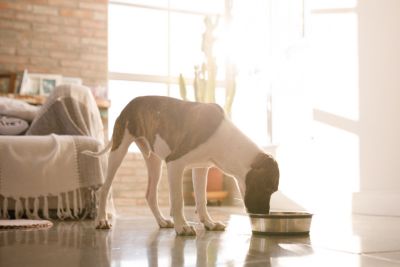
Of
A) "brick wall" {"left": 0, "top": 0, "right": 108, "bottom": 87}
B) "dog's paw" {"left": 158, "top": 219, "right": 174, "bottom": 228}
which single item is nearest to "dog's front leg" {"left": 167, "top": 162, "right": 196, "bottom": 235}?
"dog's paw" {"left": 158, "top": 219, "right": 174, "bottom": 228}

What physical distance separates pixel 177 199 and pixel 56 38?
4.54 m

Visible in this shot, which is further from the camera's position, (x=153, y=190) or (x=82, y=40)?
(x=82, y=40)

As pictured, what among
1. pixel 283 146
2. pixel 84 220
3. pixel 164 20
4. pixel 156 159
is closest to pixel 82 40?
pixel 164 20

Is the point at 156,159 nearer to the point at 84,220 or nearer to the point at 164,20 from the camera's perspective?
the point at 84,220

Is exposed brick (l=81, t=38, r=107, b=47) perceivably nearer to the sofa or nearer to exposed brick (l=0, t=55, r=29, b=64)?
exposed brick (l=0, t=55, r=29, b=64)

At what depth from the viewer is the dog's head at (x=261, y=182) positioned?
214 centimetres

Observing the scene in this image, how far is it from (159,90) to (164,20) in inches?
35.7

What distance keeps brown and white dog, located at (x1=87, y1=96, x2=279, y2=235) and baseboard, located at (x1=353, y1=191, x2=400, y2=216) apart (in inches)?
61.1

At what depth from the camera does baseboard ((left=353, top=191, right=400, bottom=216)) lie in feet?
11.4

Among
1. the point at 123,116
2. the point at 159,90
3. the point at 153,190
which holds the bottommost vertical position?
the point at 153,190

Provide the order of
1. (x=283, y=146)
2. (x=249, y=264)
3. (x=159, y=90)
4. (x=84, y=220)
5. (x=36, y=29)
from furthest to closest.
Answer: (x=159, y=90) < (x=36, y=29) < (x=283, y=146) < (x=84, y=220) < (x=249, y=264)

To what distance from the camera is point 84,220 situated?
10.8 ft

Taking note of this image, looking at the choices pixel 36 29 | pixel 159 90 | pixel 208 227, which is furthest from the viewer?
pixel 159 90

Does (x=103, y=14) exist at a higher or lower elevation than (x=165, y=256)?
higher
